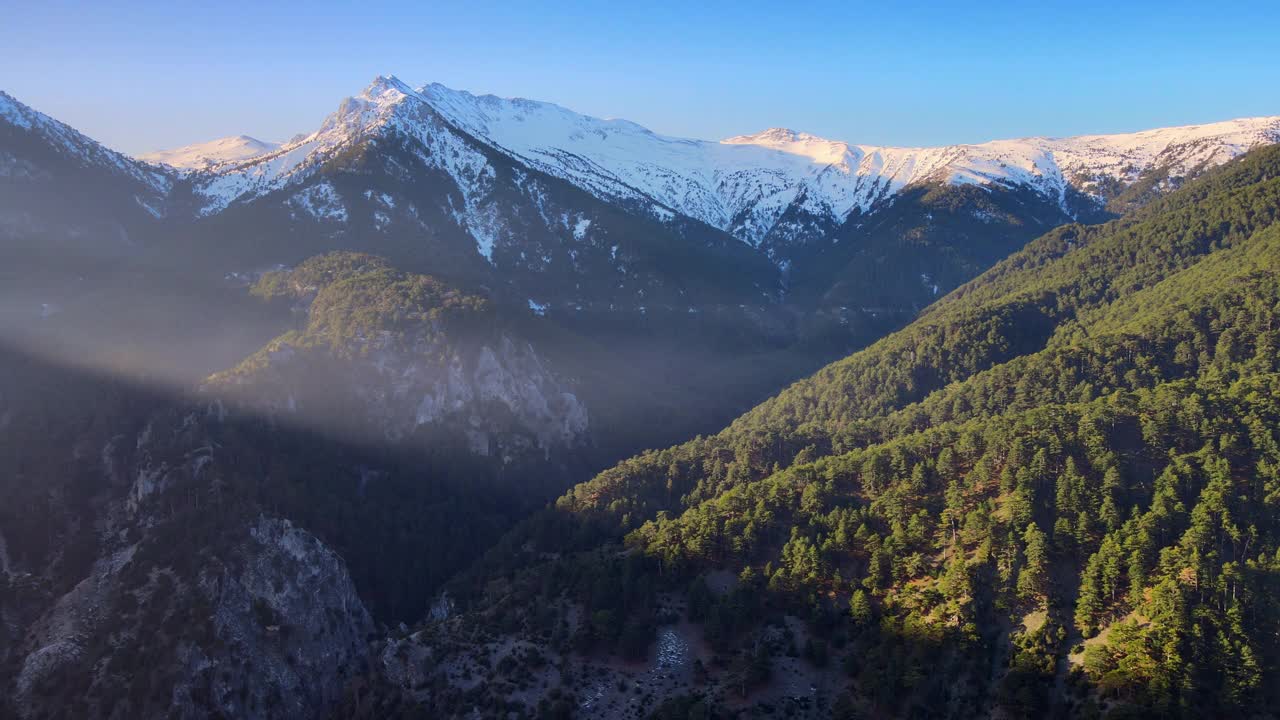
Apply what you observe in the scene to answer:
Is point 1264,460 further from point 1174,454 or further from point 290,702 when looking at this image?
point 290,702

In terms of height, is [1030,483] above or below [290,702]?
above

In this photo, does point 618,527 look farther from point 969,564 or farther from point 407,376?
point 407,376

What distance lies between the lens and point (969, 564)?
273 feet

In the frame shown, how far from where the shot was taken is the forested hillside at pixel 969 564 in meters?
69.0

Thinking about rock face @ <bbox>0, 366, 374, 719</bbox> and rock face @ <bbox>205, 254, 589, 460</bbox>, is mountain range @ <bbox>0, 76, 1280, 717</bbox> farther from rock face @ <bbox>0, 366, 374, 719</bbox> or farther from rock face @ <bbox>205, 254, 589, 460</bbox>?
rock face @ <bbox>205, 254, 589, 460</bbox>

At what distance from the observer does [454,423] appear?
17850cm

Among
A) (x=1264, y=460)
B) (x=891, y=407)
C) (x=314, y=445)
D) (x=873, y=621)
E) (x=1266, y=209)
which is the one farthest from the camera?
(x=1266, y=209)

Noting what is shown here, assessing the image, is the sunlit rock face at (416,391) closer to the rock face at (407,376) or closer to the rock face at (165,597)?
the rock face at (407,376)

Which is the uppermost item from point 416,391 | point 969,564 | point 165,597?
point 416,391

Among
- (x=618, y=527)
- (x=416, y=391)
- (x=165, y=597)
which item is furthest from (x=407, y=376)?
(x=165, y=597)

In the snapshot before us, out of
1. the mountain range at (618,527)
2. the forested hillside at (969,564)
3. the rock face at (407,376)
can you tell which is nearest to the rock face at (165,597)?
the mountain range at (618,527)

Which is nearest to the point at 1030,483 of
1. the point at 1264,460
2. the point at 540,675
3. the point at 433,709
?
the point at 1264,460

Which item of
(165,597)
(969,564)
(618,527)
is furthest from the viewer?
(618,527)

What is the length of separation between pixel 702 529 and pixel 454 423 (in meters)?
93.2
